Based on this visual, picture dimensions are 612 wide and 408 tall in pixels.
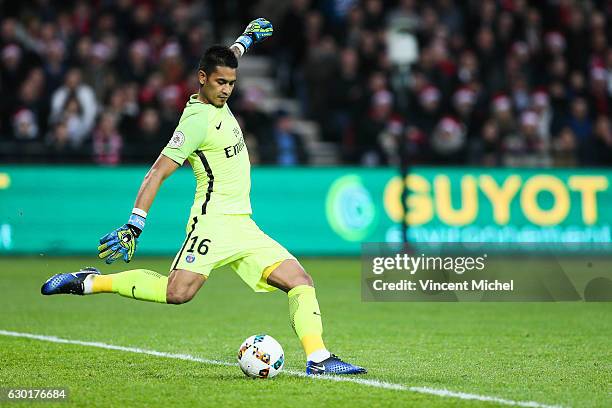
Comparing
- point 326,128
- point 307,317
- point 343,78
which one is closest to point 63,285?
point 307,317

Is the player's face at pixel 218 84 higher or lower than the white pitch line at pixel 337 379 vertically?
higher

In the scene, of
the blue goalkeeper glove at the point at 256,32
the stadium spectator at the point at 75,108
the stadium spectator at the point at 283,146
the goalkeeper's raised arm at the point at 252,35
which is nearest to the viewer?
the goalkeeper's raised arm at the point at 252,35

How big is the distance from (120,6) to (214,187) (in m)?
13.5

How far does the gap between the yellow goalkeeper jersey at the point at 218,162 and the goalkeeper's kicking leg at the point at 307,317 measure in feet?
1.76

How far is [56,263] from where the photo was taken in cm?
1758

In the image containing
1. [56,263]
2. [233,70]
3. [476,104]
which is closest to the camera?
[233,70]

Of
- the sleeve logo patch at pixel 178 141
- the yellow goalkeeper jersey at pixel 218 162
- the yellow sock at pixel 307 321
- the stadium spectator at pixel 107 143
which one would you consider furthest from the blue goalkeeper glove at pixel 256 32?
the stadium spectator at pixel 107 143

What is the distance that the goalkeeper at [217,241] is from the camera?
8312 millimetres

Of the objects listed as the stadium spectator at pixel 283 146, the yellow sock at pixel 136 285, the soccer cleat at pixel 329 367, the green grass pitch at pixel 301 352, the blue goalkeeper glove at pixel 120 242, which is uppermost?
the stadium spectator at pixel 283 146

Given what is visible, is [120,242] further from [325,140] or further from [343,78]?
[325,140]

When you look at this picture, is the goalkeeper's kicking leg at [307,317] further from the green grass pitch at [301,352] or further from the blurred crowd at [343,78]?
the blurred crowd at [343,78]

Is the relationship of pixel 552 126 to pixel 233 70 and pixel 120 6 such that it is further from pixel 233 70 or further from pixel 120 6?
pixel 233 70

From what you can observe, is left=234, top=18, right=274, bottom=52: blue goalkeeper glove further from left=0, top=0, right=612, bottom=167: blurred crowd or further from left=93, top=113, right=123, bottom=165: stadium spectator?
left=93, top=113, right=123, bottom=165: stadium spectator

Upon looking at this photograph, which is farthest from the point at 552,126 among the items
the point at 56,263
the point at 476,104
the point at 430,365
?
the point at 430,365
